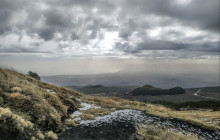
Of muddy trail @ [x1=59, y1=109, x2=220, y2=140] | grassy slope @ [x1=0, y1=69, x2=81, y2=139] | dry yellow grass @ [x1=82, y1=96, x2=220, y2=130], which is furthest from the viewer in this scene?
dry yellow grass @ [x1=82, y1=96, x2=220, y2=130]

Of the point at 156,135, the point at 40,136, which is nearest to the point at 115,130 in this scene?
the point at 156,135

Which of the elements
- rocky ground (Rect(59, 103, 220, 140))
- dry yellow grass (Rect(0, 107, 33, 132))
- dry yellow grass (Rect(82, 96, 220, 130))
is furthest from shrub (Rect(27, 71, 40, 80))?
dry yellow grass (Rect(0, 107, 33, 132))

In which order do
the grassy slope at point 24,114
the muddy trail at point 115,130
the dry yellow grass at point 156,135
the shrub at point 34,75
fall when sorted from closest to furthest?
the grassy slope at point 24,114 → the dry yellow grass at point 156,135 → the muddy trail at point 115,130 → the shrub at point 34,75

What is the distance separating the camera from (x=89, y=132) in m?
19.6

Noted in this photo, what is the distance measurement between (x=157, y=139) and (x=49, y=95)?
18.9 meters

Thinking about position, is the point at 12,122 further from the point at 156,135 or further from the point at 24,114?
the point at 156,135

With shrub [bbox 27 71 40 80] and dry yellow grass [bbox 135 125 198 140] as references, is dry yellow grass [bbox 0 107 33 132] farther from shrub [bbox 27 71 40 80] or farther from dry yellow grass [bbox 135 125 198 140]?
shrub [bbox 27 71 40 80]

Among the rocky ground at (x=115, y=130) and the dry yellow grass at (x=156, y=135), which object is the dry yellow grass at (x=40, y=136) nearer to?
the rocky ground at (x=115, y=130)

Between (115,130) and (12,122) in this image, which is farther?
(115,130)

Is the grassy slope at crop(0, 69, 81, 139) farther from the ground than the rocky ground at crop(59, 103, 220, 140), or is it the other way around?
the grassy slope at crop(0, 69, 81, 139)

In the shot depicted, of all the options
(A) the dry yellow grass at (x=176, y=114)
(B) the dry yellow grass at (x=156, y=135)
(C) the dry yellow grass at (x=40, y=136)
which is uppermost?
(C) the dry yellow grass at (x=40, y=136)

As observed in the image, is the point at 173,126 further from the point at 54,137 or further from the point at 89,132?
the point at 54,137

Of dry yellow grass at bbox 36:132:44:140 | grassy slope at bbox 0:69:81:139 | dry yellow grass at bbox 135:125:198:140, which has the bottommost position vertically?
dry yellow grass at bbox 135:125:198:140

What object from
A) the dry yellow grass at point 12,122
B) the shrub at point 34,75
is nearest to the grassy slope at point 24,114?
the dry yellow grass at point 12,122
